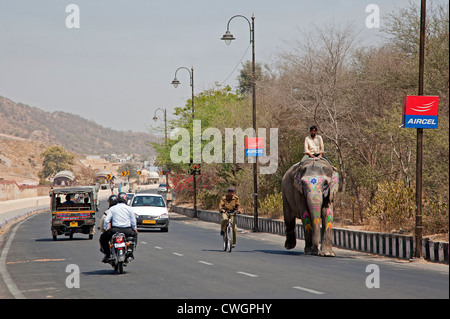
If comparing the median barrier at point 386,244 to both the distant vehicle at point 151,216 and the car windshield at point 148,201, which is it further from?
the car windshield at point 148,201

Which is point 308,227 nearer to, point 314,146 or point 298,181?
point 298,181

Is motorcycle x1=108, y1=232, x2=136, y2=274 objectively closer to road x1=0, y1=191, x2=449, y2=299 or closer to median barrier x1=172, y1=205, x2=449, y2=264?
road x1=0, y1=191, x2=449, y2=299

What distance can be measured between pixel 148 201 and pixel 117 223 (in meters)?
20.6

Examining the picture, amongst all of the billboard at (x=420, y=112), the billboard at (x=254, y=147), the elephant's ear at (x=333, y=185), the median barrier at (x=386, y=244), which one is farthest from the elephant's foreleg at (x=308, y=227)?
the billboard at (x=254, y=147)

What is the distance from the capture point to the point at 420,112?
61.6 ft

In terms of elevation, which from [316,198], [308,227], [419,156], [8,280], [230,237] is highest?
[419,156]

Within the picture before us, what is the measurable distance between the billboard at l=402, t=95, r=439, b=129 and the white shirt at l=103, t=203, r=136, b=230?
25.0ft

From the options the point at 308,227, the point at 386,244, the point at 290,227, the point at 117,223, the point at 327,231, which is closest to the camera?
the point at 117,223

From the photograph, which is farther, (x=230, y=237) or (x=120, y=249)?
(x=230, y=237)

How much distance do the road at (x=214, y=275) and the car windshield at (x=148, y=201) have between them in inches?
449

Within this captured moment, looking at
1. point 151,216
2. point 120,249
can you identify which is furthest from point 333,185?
point 151,216

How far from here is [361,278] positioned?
14562 mm

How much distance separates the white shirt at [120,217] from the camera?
15.9 meters
